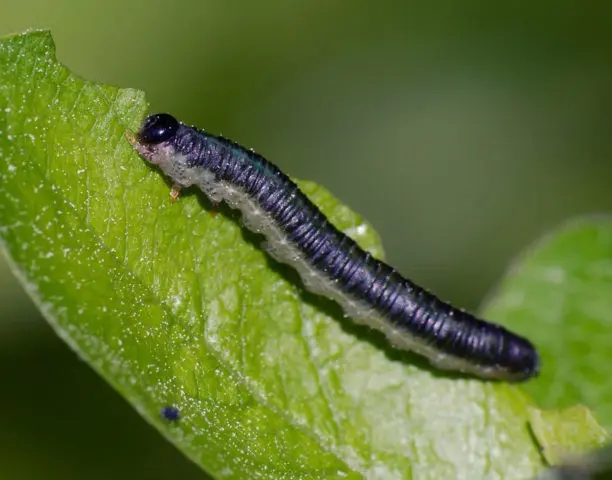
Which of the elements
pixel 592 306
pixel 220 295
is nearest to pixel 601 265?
pixel 592 306

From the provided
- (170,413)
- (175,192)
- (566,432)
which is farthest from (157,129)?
(566,432)

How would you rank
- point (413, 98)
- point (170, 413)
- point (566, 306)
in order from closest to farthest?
point (170, 413)
point (566, 306)
point (413, 98)

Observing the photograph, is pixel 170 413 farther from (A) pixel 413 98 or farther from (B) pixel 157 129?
(A) pixel 413 98

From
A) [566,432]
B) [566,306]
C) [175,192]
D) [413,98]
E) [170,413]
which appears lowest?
[170,413]

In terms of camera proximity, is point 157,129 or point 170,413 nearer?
point 170,413

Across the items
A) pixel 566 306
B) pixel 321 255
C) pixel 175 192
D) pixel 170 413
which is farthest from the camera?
pixel 566 306

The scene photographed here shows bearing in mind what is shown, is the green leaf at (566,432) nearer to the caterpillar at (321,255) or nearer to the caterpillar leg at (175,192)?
the caterpillar at (321,255)

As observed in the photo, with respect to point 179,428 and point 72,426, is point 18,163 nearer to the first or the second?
point 179,428
